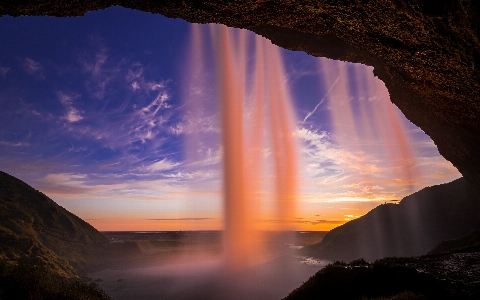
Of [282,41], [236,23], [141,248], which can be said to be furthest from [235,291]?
[141,248]

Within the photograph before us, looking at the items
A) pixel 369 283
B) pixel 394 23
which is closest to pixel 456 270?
pixel 369 283

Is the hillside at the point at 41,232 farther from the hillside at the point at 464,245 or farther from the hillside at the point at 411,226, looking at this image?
the hillside at the point at 411,226

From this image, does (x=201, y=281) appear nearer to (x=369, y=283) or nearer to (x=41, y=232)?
(x=41, y=232)

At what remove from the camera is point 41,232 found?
243 ft

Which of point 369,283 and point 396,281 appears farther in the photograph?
point 369,283

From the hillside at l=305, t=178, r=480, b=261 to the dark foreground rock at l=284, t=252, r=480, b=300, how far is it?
4496 cm

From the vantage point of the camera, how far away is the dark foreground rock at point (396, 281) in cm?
1048

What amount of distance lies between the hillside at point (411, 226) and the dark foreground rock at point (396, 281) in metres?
45.0

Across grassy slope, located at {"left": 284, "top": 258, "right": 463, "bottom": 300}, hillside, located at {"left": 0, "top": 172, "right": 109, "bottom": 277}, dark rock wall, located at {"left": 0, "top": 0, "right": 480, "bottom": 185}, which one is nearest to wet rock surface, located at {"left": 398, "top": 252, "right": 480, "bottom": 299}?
grassy slope, located at {"left": 284, "top": 258, "right": 463, "bottom": 300}

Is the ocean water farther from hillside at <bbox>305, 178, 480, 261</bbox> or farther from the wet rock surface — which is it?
the wet rock surface

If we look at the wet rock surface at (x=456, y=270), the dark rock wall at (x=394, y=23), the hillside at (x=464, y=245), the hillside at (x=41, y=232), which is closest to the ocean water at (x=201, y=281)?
the hillside at (x=41, y=232)

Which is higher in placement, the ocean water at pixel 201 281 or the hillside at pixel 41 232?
the hillside at pixel 41 232

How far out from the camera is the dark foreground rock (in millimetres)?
10479

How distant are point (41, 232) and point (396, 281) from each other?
9143 cm
